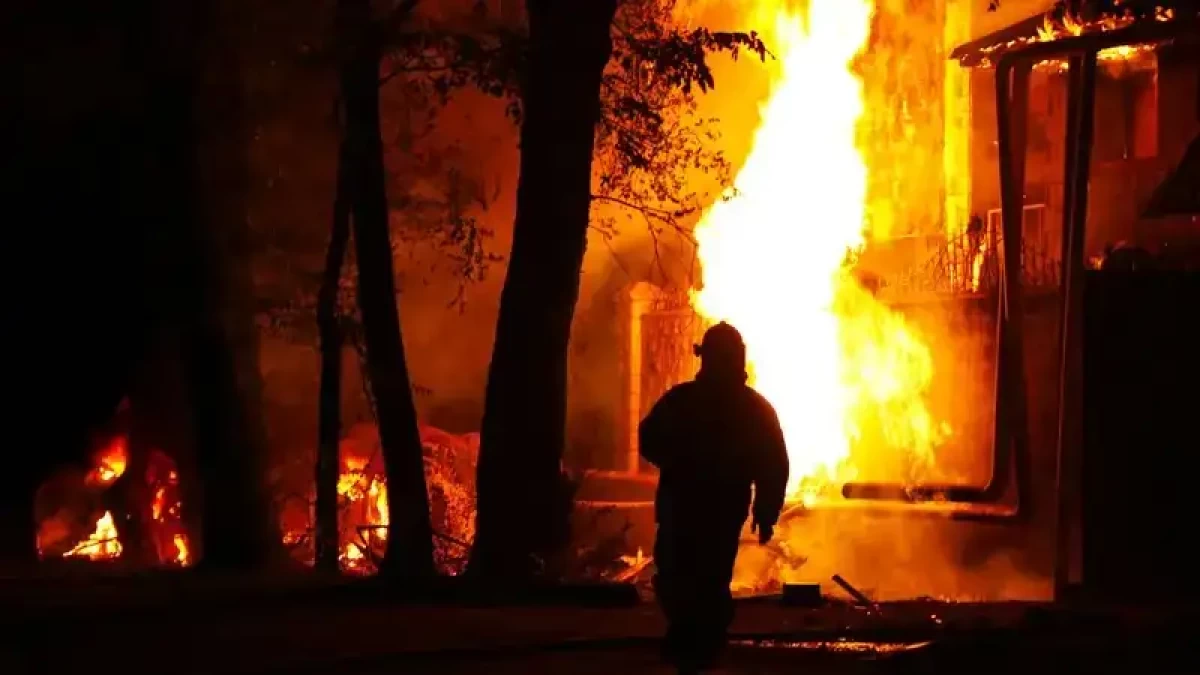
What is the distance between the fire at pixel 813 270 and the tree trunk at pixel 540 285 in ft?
20.8

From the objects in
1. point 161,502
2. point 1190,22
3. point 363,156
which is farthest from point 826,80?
point 161,502

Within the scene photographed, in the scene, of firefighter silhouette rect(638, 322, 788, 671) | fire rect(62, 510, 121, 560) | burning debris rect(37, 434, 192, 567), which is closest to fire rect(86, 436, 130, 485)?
burning debris rect(37, 434, 192, 567)

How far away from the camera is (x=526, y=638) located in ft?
32.5

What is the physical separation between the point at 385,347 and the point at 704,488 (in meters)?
7.22

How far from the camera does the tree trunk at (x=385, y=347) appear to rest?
1427 centimetres

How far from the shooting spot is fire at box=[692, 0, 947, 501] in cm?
1902

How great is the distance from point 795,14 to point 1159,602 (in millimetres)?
12224

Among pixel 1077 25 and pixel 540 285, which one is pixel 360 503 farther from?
pixel 1077 25

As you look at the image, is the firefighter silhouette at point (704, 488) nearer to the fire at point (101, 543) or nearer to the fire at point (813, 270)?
the fire at point (813, 270)

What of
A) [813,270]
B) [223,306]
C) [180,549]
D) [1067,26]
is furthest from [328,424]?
[1067,26]

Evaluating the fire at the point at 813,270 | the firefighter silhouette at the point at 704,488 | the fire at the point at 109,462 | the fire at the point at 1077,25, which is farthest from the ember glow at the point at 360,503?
the firefighter silhouette at the point at 704,488

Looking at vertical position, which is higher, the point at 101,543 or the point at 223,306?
the point at 223,306

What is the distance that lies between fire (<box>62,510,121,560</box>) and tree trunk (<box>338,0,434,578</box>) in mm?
8860

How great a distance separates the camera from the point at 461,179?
61.4 feet
